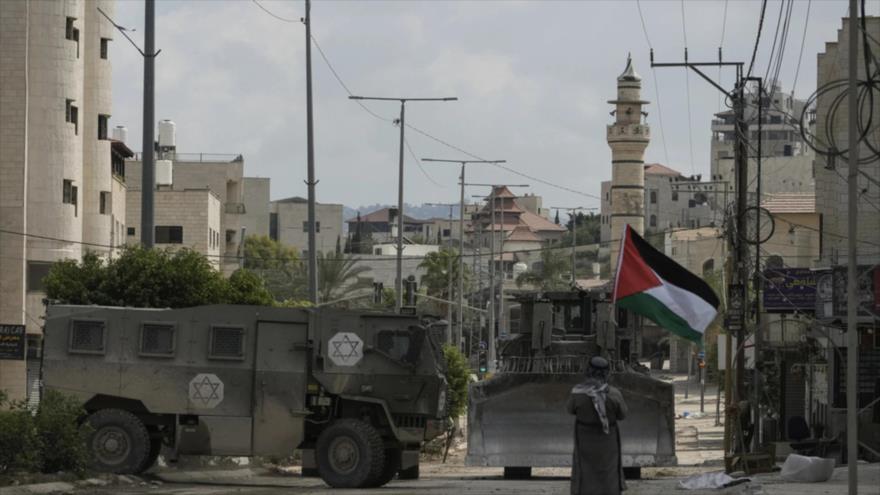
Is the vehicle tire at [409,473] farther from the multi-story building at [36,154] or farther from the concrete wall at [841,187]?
the multi-story building at [36,154]

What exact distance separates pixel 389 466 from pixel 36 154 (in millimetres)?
26480

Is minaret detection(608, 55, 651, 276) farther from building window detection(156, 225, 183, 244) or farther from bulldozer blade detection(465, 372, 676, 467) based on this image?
bulldozer blade detection(465, 372, 676, 467)

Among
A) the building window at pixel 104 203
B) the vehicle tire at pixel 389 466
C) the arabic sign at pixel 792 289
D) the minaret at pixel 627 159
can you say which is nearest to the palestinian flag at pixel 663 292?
the vehicle tire at pixel 389 466

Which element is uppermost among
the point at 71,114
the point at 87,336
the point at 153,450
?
the point at 71,114

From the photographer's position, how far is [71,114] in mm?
48375

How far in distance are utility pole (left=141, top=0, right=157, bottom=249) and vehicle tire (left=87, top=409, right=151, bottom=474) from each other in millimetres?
8330

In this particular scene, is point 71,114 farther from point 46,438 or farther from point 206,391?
point 46,438

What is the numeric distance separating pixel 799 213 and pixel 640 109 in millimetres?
52301

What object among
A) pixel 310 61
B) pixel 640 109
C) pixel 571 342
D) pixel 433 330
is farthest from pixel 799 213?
pixel 640 109

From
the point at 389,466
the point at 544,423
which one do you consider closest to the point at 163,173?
the point at 544,423

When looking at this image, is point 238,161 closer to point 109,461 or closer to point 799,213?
point 799,213

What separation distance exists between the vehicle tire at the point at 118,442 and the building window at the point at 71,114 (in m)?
26.4

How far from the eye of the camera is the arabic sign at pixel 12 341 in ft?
131

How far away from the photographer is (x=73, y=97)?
47969 millimetres
